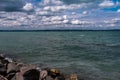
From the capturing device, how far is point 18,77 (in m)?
16.8

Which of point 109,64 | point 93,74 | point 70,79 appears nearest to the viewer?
point 70,79

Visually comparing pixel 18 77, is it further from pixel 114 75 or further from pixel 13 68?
pixel 114 75

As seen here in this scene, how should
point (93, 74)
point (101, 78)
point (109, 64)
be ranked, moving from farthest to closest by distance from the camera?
1. point (109, 64)
2. point (93, 74)
3. point (101, 78)

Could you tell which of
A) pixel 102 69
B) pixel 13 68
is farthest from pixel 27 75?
pixel 102 69

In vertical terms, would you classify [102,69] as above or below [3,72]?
below

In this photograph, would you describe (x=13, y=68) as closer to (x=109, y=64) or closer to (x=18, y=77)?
(x=18, y=77)

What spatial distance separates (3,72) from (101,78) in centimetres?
1061

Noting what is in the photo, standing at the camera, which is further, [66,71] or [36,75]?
[66,71]

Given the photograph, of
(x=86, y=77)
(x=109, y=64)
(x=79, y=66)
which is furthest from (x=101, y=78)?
(x=109, y=64)

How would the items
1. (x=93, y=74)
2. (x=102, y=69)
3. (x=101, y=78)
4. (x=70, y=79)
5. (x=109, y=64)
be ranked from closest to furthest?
(x=70, y=79) < (x=101, y=78) < (x=93, y=74) < (x=102, y=69) < (x=109, y=64)

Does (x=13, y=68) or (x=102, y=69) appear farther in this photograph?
(x=102, y=69)

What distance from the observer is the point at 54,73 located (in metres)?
22.0

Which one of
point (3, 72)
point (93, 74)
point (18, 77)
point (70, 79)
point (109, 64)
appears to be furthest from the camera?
point (109, 64)

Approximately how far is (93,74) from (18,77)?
11.3 metres
